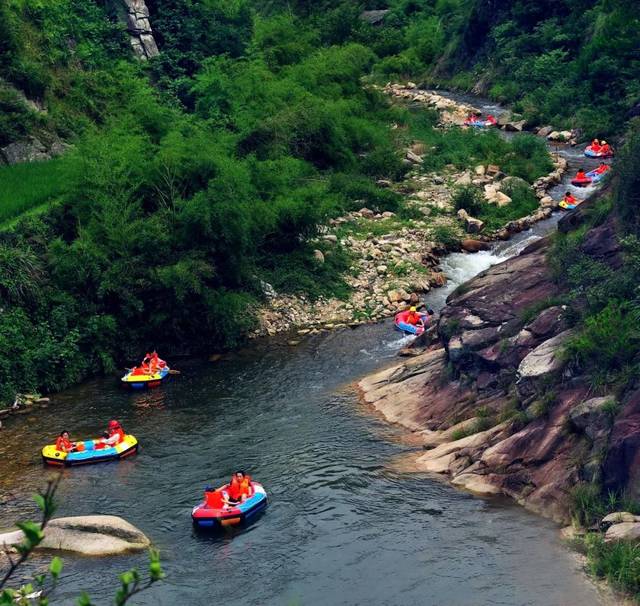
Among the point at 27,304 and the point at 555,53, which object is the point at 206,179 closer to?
the point at 27,304

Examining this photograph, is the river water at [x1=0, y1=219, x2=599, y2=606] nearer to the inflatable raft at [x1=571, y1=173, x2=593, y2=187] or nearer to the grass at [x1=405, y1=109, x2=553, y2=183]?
the inflatable raft at [x1=571, y1=173, x2=593, y2=187]

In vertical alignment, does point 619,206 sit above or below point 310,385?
above

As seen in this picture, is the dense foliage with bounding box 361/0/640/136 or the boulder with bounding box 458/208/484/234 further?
the dense foliage with bounding box 361/0/640/136

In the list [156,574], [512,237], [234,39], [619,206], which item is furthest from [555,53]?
[156,574]

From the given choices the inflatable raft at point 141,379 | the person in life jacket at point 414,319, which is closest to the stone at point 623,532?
the person in life jacket at point 414,319

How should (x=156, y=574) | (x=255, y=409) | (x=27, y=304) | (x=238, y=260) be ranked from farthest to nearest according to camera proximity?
1. (x=238, y=260)
2. (x=27, y=304)
3. (x=255, y=409)
4. (x=156, y=574)

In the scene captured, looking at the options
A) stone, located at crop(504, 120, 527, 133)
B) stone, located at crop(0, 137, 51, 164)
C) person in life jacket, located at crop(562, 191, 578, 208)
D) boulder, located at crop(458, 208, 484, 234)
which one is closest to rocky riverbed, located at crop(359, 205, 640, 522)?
boulder, located at crop(458, 208, 484, 234)

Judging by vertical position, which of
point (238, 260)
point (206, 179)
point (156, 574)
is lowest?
Answer: point (238, 260)
